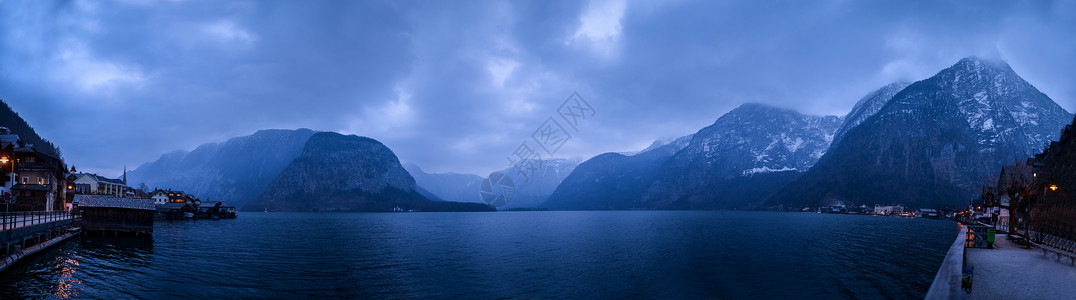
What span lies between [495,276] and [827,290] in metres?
25.3

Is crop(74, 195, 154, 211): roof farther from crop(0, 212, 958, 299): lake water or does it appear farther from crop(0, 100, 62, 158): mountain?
crop(0, 100, 62, 158): mountain

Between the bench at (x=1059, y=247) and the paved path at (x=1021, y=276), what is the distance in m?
0.48

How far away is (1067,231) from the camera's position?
4609cm

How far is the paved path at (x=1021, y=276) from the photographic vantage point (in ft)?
75.9

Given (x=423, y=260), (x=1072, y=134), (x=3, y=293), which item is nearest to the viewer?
(x=3, y=293)

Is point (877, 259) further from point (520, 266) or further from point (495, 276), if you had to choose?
point (495, 276)

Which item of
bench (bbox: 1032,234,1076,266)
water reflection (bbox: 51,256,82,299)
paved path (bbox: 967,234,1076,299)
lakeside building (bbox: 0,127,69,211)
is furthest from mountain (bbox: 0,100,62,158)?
bench (bbox: 1032,234,1076,266)

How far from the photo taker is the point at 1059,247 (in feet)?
138

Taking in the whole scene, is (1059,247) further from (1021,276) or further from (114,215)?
(114,215)

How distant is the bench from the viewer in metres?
35.0

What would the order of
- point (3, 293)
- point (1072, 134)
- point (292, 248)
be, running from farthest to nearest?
point (1072, 134) < point (292, 248) < point (3, 293)

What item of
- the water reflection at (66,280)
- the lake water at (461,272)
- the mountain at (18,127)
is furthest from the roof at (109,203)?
the mountain at (18,127)

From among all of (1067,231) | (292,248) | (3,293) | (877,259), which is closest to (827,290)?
(877,259)

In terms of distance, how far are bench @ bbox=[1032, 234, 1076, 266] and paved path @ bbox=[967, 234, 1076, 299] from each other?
48 centimetres
